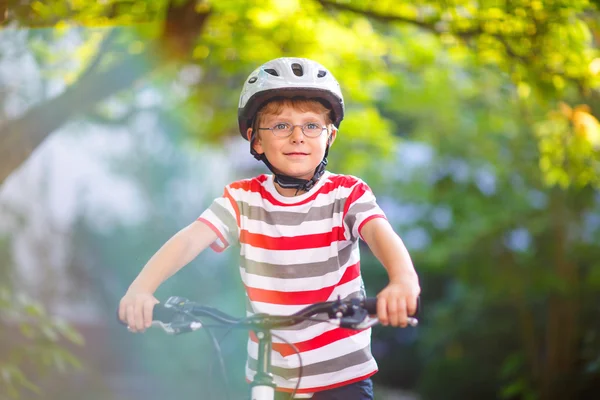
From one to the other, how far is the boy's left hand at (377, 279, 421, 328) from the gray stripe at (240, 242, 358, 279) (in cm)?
51

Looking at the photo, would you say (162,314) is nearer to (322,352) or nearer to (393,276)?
(322,352)

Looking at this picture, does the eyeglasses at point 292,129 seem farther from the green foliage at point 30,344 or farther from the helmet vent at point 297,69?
the green foliage at point 30,344

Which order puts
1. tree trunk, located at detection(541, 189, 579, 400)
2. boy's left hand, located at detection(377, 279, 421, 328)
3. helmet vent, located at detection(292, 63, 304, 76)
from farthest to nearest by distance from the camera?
tree trunk, located at detection(541, 189, 579, 400) < helmet vent, located at detection(292, 63, 304, 76) < boy's left hand, located at detection(377, 279, 421, 328)

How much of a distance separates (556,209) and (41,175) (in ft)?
21.6

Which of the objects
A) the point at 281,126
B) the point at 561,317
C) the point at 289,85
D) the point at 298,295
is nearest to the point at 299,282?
the point at 298,295

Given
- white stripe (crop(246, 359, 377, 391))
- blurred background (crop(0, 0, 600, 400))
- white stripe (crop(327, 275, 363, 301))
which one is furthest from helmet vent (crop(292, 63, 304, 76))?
blurred background (crop(0, 0, 600, 400))

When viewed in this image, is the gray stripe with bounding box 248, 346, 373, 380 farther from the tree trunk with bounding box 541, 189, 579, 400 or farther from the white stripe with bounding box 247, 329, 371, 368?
the tree trunk with bounding box 541, 189, 579, 400

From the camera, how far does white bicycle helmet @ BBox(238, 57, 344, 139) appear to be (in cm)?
265

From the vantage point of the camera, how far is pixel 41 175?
9.81 meters

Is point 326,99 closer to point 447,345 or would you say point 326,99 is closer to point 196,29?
point 196,29

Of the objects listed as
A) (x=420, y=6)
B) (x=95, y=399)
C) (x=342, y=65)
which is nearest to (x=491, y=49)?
(x=420, y=6)

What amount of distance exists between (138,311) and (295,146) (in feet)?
2.63

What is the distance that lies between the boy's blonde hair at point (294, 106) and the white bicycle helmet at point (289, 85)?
0.8 inches

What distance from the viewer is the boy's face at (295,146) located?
2.65 meters
